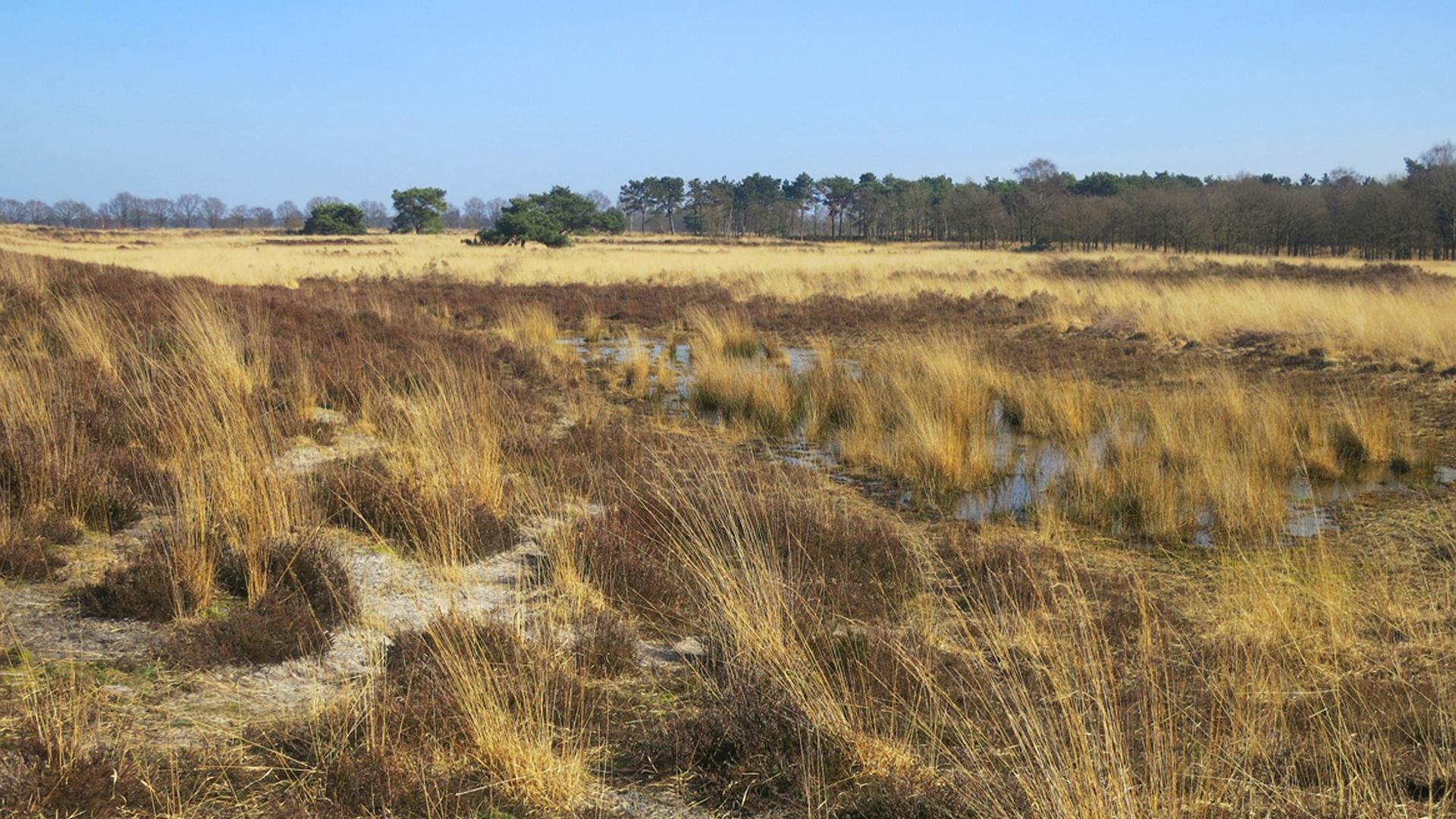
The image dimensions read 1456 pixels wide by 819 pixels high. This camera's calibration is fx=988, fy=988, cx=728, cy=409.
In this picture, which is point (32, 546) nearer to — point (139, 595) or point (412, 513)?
point (139, 595)

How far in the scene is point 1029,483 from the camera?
856cm

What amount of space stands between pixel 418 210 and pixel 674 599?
83.7 meters

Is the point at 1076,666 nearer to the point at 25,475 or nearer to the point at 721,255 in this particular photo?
the point at 25,475

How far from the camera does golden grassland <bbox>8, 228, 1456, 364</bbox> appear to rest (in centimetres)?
1638

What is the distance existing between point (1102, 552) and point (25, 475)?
652cm

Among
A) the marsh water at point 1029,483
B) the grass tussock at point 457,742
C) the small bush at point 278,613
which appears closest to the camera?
the grass tussock at point 457,742

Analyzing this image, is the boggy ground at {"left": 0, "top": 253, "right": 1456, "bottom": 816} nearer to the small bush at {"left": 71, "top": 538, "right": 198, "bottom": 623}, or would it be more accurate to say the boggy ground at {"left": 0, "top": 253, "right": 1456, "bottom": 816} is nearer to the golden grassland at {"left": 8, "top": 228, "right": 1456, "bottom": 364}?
the small bush at {"left": 71, "top": 538, "right": 198, "bottom": 623}

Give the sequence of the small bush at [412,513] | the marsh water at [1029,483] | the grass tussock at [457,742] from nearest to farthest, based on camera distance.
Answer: the grass tussock at [457,742], the small bush at [412,513], the marsh water at [1029,483]

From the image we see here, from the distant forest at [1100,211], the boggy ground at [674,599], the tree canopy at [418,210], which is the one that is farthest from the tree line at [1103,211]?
the boggy ground at [674,599]

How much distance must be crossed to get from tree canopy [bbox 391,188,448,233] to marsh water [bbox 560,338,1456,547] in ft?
252

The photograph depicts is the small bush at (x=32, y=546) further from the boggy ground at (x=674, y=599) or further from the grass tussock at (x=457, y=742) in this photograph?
the grass tussock at (x=457, y=742)

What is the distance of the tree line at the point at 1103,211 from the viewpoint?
165 feet

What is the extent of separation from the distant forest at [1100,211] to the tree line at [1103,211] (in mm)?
99

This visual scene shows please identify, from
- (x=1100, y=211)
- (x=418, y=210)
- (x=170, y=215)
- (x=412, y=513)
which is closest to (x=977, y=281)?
(x=412, y=513)
